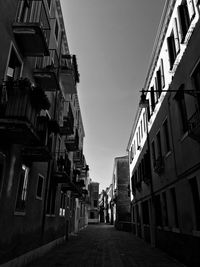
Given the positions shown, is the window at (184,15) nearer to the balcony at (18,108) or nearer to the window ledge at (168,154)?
the window ledge at (168,154)

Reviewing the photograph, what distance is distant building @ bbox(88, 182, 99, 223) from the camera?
215ft

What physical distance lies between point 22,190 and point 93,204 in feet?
209

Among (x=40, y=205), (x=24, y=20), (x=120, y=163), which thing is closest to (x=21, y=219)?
(x=40, y=205)

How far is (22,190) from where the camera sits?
9.20 metres

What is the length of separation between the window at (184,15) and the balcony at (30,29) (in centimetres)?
570

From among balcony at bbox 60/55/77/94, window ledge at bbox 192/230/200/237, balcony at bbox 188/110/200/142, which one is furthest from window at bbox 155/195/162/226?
balcony at bbox 60/55/77/94

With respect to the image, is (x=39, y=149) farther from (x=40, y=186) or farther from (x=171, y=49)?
(x=171, y=49)

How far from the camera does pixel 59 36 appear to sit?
16219 millimetres

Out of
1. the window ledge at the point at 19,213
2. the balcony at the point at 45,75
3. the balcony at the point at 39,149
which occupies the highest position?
the balcony at the point at 45,75

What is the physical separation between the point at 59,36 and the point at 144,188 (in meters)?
13.0

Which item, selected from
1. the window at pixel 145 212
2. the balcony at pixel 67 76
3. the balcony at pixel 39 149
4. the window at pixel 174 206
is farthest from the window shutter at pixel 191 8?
the window at pixel 145 212

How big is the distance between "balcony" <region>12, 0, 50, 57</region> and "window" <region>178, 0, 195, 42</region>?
570 centimetres

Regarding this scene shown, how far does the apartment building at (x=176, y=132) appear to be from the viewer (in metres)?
7.97

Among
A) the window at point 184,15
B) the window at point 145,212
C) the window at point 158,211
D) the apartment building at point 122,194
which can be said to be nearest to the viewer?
the window at point 184,15
